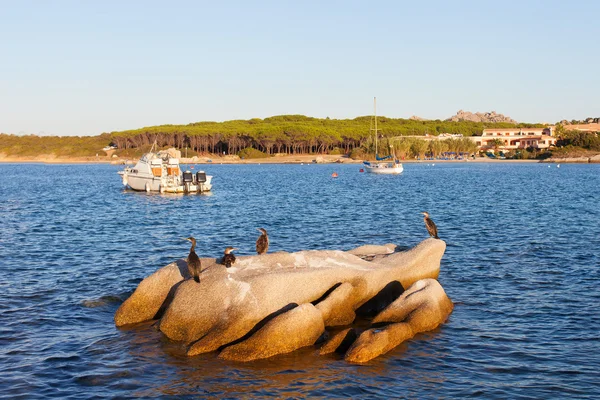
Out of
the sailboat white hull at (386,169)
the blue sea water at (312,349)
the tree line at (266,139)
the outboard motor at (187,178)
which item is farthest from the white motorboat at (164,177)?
the tree line at (266,139)

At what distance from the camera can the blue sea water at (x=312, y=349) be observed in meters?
13.1

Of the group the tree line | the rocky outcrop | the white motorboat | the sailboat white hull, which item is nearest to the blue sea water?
the rocky outcrop

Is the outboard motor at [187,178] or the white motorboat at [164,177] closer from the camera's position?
the white motorboat at [164,177]

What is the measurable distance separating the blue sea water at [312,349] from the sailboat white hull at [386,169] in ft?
210

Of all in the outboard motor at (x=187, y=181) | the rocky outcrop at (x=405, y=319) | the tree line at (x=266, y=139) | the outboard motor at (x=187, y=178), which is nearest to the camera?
the rocky outcrop at (x=405, y=319)

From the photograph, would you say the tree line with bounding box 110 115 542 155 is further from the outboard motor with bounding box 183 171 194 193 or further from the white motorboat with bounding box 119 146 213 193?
the outboard motor with bounding box 183 171 194 193

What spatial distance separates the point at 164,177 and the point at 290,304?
4809 centimetres

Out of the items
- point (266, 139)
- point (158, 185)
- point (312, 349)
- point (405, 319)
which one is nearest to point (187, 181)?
point (158, 185)

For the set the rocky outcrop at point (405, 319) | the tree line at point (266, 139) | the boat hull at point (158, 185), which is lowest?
the rocky outcrop at point (405, 319)

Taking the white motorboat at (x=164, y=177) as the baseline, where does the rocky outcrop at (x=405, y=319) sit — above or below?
below

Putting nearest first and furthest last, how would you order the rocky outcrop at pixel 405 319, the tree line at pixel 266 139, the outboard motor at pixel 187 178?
1. the rocky outcrop at pixel 405 319
2. the outboard motor at pixel 187 178
3. the tree line at pixel 266 139

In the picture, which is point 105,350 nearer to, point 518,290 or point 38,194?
point 518,290

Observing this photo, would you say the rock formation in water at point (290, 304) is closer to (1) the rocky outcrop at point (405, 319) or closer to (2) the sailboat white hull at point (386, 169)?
(1) the rocky outcrop at point (405, 319)

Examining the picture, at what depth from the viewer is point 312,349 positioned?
14875 mm
